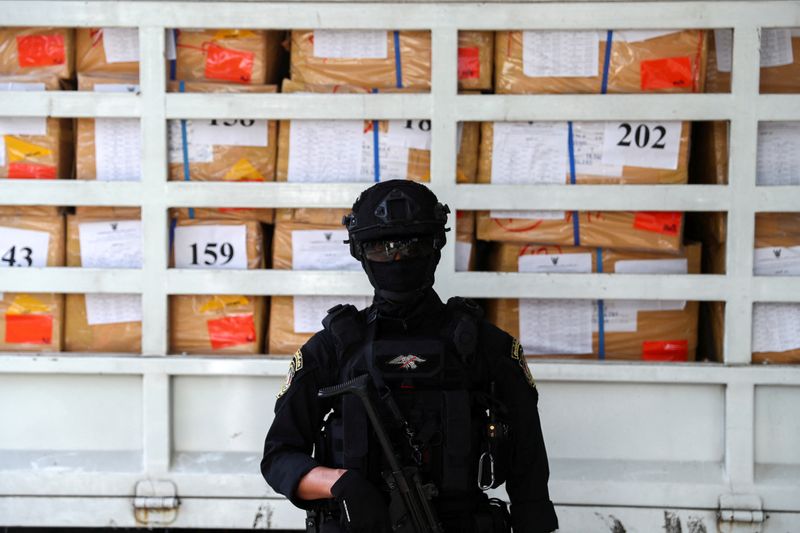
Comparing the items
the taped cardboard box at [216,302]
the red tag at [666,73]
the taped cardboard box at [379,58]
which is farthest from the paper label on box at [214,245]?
the red tag at [666,73]

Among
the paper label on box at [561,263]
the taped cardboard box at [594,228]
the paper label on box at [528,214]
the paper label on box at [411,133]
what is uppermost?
the paper label on box at [411,133]

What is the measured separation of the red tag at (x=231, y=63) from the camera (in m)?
3.29

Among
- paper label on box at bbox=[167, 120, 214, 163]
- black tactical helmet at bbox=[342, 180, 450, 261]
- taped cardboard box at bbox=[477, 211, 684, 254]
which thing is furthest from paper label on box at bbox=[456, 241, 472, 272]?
black tactical helmet at bbox=[342, 180, 450, 261]

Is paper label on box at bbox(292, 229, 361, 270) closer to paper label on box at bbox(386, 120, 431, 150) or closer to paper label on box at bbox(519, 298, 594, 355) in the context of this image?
paper label on box at bbox(386, 120, 431, 150)

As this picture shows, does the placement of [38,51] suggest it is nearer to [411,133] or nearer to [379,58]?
[379,58]

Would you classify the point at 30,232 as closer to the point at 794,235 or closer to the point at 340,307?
the point at 340,307

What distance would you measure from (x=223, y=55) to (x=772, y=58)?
1.89m

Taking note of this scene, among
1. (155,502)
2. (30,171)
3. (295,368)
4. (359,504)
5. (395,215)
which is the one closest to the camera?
(359,504)

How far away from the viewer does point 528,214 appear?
3.22 m

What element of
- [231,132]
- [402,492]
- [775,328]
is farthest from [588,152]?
[402,492]

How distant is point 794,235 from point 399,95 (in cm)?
142

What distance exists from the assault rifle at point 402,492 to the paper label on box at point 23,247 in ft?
5.65

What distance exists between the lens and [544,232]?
3.22 meters

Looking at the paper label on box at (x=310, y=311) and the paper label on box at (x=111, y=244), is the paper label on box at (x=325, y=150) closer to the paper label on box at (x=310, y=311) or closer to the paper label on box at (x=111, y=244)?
the paper label on box at (x=310, y=311)
